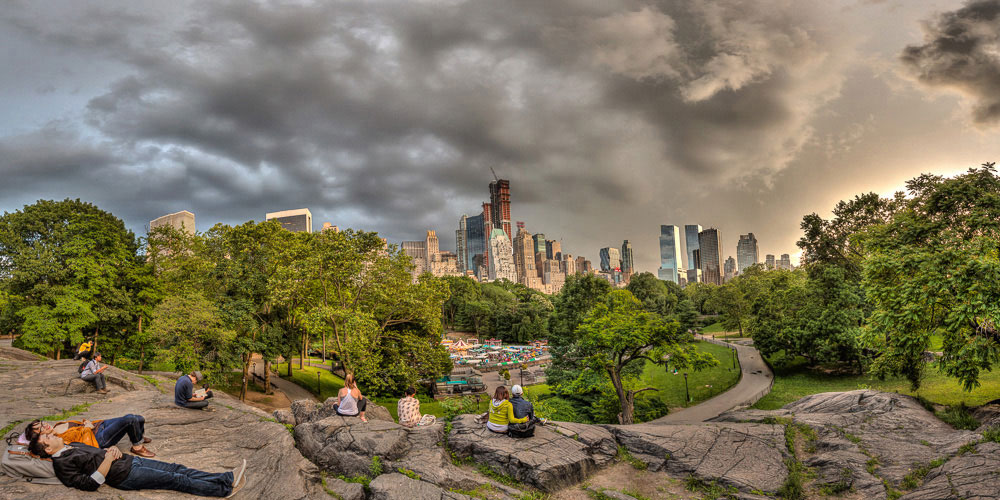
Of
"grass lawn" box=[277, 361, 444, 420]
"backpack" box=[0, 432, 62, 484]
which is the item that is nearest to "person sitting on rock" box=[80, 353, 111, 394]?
"backpack" box=[0, 432, 62, 484]

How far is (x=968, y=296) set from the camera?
12.8 metres

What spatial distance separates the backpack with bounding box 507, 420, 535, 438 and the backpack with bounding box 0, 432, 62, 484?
9.81 meters

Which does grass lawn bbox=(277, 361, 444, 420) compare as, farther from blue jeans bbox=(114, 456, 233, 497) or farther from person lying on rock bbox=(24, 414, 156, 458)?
blue jeans bbox=(114, 456, 233, 497)

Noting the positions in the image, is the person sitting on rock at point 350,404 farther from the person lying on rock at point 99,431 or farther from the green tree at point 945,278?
the green tree at point 945,278

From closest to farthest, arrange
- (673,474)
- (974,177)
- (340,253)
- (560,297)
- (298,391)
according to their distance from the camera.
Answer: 1. (673,474)
2. (974,177)
3. (340,253)
4. (298,391)
5. (560,297)

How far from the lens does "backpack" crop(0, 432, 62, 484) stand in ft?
22.9

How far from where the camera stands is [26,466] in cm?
699

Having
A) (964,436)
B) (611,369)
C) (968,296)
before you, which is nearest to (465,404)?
(611,369)

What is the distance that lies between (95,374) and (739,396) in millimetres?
41468

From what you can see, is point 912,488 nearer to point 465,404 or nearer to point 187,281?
point 465,404

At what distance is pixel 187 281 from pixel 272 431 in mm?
23263

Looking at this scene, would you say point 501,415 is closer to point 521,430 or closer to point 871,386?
point 521,430

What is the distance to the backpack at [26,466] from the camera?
6980mm

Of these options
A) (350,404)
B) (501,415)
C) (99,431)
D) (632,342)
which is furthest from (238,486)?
(632,342)
